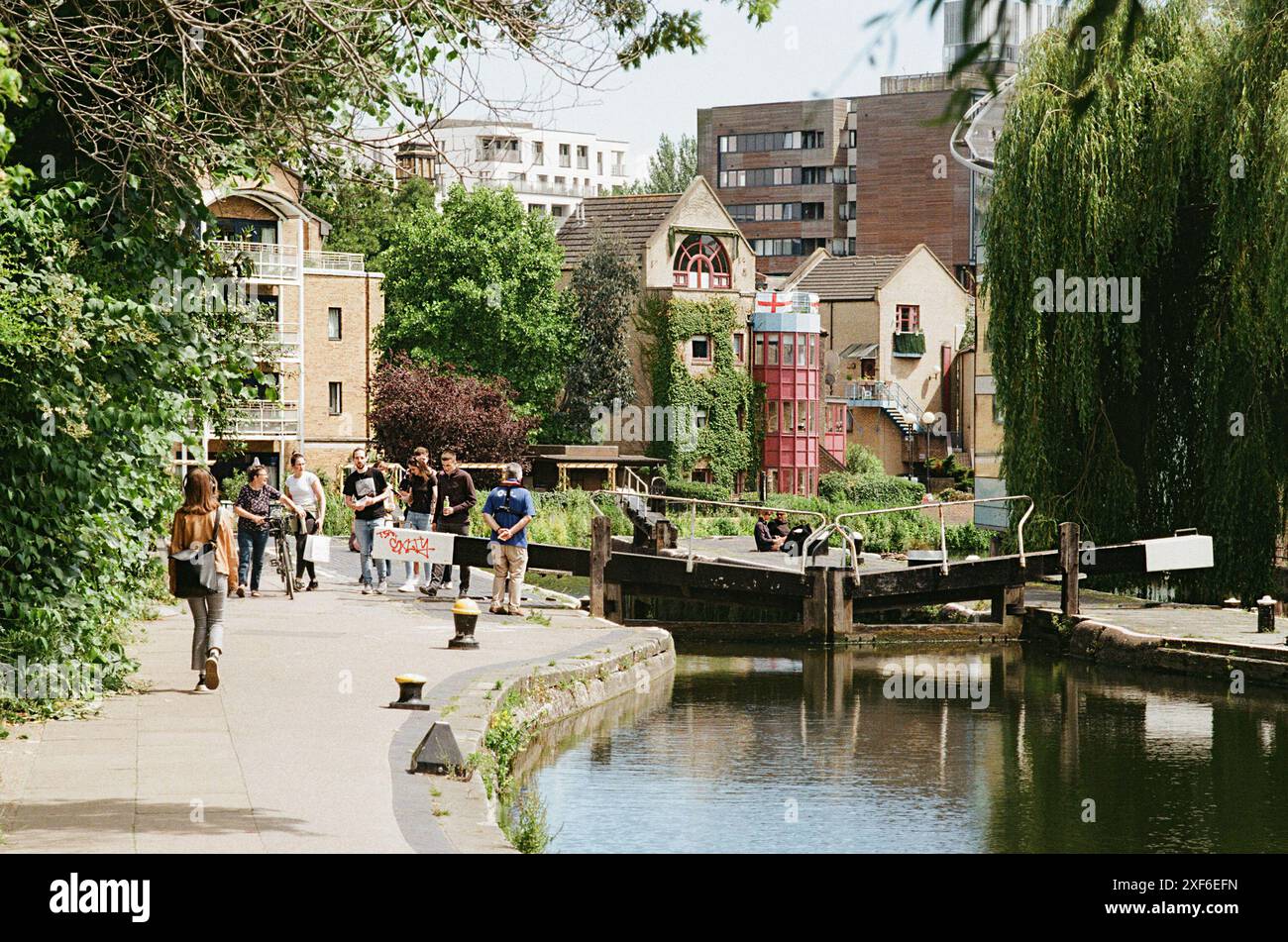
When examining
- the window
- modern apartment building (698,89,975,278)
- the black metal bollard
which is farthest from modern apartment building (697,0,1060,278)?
the black metal bollard

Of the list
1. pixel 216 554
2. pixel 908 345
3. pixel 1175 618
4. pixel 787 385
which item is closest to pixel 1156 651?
pixel 1175 618

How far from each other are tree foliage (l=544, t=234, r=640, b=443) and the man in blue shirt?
41969mm

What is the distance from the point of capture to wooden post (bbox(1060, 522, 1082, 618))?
25.1 metres

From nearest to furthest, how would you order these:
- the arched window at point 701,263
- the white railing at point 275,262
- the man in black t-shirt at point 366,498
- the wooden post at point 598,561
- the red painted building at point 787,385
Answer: the man in black t-shirt at point 366,498, the wooden post at point 598,561, the white railing at point 275,262, the arched window at point 701,263, the red painted building at point 787,385

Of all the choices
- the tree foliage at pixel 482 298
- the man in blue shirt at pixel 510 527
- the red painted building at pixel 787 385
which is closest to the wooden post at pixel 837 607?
the man in blue shirt at pixel 510 527

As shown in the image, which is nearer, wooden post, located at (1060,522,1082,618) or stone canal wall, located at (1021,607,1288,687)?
stone canal wall, located at (1021,607,1288,687)

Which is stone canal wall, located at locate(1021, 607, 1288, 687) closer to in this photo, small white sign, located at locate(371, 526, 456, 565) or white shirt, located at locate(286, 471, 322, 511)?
small white sign, located at locate(371, 526, 456, 565)

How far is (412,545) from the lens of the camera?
21609 millimetres

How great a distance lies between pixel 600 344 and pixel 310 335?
12.3 m

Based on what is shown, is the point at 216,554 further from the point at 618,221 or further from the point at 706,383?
the point at 618,221

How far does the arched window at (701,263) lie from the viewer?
6334cm

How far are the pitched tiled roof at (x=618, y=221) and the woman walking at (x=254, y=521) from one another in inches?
1690

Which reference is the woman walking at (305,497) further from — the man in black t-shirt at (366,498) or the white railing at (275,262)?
the white railing at (275,262)
